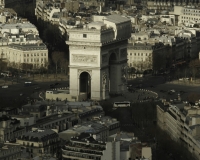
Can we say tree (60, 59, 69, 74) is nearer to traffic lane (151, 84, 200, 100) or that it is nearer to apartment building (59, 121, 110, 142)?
traffic lane (151, 84, 200, 100)

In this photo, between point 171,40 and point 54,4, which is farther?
point 54,4

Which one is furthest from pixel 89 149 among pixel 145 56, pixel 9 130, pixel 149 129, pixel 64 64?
pixel 145 56

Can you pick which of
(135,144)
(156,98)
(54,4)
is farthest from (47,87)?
(54,4)

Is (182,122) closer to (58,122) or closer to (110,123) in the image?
(110,123)

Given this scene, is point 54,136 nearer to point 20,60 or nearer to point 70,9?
point 20,60

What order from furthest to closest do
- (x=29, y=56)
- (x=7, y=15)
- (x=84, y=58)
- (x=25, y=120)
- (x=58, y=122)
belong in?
(x=7, y=15), (x=29, y=56), (x=84, y=58), (x=58, y=122), (x=25, y=120)

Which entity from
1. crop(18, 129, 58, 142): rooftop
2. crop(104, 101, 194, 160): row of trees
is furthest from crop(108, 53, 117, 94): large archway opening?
crop(18, 129, 58, 142): rooftop

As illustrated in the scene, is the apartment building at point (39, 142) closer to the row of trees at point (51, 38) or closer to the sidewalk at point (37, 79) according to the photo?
the sidewalk at point (37, 79)
